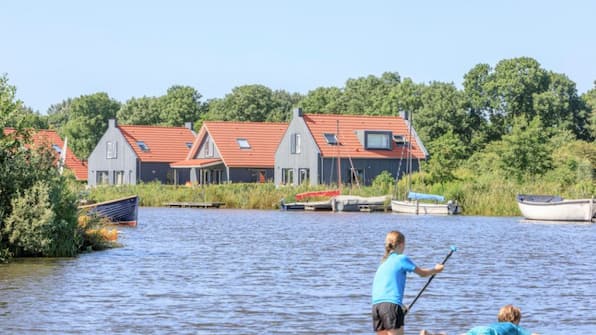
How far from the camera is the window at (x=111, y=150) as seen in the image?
98.8m

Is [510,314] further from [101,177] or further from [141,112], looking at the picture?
[141,112]

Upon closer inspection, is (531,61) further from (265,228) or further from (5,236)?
(5,236)

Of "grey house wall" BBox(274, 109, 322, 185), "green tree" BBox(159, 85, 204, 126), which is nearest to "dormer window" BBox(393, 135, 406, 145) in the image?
"grey house wall" BBox(274, 109, 322, 185)

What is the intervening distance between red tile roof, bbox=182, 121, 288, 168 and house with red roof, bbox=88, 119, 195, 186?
3.97 meters

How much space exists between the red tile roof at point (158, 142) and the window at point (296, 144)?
1549cm

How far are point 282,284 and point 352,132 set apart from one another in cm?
5856

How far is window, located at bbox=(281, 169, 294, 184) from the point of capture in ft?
280

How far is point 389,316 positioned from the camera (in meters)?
14.2

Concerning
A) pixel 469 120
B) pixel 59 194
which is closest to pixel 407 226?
pixel 59 194

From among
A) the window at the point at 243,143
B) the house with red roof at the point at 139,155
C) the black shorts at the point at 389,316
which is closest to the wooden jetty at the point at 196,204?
the window at the point at 243,143

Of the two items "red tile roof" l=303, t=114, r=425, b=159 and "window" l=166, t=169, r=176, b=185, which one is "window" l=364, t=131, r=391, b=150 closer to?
"red tile roof" l=303, t=114, r=425, b=159

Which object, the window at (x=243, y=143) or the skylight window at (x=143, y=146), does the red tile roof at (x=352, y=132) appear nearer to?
the window at (x=243, y=143)

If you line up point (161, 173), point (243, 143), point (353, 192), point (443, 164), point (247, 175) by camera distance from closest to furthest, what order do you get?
1. point (353, 192)
2. point (443, 164)
3. point (247, 175)
4. point (243, 143)
5. point (161, 173)

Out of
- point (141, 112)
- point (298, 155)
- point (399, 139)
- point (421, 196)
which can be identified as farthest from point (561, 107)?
point (141, 112)
